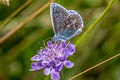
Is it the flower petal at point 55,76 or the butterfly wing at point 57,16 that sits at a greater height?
the butterfly wing at point 57,16

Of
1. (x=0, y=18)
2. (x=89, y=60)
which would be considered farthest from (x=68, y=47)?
(x=0, y=18)

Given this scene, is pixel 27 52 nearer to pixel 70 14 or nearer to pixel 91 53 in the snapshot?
pixel 91 53

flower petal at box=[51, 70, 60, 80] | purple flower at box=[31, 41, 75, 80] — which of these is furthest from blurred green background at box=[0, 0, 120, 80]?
flower petal at box=[51, 70, 60, 80]

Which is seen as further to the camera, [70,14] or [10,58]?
[10,58]

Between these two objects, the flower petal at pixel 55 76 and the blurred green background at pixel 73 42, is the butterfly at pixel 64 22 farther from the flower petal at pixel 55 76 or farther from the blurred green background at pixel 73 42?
the blurred green background at pixel 73 42

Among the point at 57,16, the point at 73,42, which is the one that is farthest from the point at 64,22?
the point at 73,42

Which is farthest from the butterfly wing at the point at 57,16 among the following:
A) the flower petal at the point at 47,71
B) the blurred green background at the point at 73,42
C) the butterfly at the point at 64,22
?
the blurred green background at the point at 73,42
